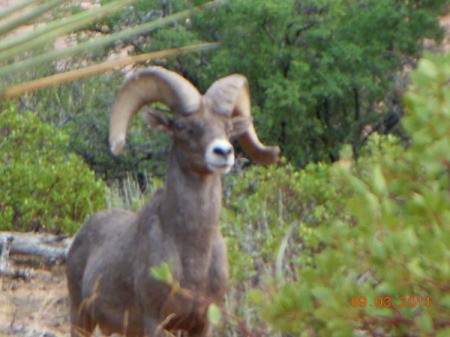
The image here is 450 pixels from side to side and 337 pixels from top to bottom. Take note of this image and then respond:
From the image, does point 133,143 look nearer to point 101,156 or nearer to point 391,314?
point 101,156

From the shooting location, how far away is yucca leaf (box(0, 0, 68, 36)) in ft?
8.27

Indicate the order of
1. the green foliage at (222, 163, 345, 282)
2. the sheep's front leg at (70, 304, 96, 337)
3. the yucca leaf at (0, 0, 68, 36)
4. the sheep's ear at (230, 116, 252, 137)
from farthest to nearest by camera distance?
the green foliage at (222, 163, 345, 282), the sheep's front leg at (70, 304, 96, 337), the sheep's ear at (230, 116, 252, 137), the yucca leaf at (0, 0, 68, 36)

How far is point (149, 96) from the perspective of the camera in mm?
8016

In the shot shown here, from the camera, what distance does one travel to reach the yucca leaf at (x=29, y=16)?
8.27 feet

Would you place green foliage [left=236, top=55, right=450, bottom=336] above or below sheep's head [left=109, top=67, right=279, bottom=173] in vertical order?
below

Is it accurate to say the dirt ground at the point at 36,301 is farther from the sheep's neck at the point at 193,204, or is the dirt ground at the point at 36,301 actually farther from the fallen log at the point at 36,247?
the sheep's neck at the point at 193,204

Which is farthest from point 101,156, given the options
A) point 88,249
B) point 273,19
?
point 88,249

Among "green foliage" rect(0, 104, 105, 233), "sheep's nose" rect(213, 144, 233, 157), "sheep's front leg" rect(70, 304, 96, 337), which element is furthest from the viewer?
"green foliage" rect(0, 104, 105, 233)

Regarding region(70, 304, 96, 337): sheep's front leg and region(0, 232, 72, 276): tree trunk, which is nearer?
region(70, 304, 96, 337): sheep's front leg

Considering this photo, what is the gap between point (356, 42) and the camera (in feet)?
54.0

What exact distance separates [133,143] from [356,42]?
3321 mm

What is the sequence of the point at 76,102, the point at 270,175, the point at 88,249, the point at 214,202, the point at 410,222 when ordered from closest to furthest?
the point at 410,222
the point at 214,202
the point at 88,249
the point at 270,175
the point at 76,102
